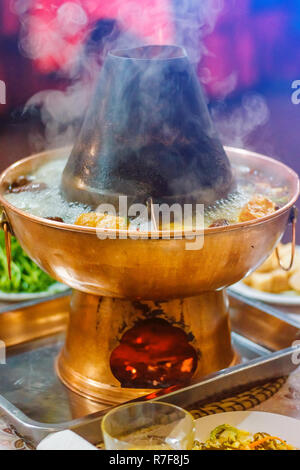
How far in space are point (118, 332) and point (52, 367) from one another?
376 millimetres

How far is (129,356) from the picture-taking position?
192 cm

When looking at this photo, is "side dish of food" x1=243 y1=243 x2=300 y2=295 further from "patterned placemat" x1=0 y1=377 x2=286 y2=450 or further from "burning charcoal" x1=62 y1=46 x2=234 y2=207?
"burning charcoal" x1=62 y1=46 x2=234 y2=207

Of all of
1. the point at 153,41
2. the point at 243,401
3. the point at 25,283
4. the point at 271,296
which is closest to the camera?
the point at 243,401

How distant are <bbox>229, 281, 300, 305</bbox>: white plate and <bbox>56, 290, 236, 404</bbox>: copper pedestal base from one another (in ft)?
2.07

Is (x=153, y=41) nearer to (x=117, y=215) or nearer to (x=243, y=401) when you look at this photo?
(x=117, y=215)

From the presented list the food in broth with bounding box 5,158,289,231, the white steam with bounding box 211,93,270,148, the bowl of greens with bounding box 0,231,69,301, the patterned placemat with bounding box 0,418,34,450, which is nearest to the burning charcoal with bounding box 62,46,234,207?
the food in broth with bounding box 5,158,289,231

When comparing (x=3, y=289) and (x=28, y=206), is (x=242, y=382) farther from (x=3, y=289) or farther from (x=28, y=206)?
(x=3, y=289)

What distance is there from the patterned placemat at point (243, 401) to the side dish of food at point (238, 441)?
4.6 inches

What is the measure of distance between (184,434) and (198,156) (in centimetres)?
90

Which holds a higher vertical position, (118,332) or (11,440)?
(118,332)

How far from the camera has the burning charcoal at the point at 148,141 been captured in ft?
6.14

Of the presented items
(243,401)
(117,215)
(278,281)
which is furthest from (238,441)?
(278,281)

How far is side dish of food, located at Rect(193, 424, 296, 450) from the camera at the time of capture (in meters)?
1.62

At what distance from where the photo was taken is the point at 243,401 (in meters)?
1.88
